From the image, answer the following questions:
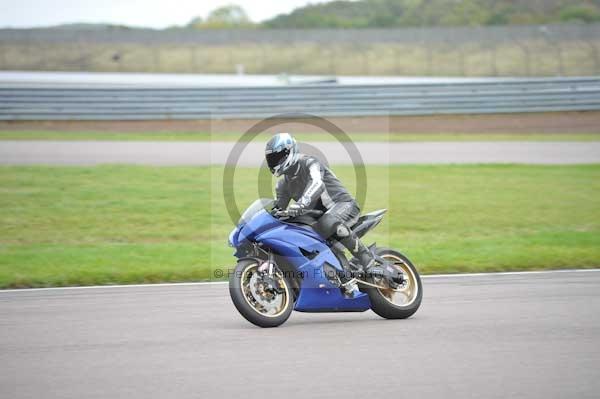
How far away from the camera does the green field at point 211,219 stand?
11.3 metres

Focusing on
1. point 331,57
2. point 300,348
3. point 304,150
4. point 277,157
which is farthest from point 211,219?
point 331,57

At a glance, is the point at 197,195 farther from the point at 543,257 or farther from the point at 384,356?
the point at 384,356

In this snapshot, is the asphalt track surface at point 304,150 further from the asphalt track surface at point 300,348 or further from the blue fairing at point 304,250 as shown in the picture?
the blue fairing at point 304,250

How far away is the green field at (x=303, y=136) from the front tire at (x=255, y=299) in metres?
17.4

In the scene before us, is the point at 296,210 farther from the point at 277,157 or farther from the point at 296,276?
the point at 296,276

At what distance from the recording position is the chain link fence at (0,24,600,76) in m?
43.2

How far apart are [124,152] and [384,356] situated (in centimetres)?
1622

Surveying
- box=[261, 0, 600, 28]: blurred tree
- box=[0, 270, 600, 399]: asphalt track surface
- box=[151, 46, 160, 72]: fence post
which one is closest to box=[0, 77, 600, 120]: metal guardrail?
box=[0, 270, 600, 399]: asphalt track surface

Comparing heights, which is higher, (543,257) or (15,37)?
(15,37)

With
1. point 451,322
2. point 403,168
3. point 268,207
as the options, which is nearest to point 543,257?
point 451,322

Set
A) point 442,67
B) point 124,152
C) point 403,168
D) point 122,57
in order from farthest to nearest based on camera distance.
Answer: point 122,57, point 442,67, point 124,152, point 403,168

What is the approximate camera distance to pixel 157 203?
50.0 feet

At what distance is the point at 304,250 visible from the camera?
299 inches

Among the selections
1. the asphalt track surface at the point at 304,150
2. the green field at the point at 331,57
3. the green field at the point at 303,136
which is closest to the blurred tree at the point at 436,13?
the green field at the point at 331,57
